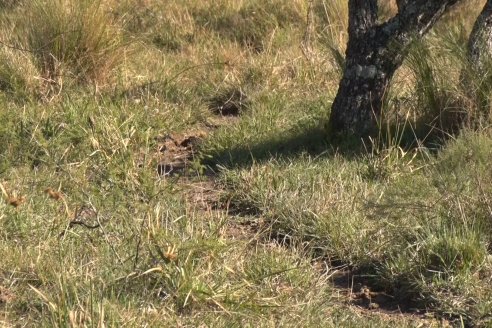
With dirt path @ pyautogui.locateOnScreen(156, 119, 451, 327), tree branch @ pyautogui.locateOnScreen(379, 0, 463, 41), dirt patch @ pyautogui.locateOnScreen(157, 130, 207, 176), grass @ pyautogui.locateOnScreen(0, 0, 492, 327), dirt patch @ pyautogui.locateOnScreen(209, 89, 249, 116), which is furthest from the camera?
dirt patch @ pyautogui.locateOnScreen(209, 89, 249, 116)

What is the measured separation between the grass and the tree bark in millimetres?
135

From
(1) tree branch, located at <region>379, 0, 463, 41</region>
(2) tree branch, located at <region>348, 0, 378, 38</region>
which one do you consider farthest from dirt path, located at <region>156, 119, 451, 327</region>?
(1) tree branch, located at <region>379, 0, 463, 41</region>

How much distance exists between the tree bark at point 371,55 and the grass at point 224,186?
14 centimetres

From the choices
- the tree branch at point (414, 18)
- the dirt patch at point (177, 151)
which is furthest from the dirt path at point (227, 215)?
the tree branch at point (414, 18)

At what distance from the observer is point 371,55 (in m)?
5.58

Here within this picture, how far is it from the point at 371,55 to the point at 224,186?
3.95 feet

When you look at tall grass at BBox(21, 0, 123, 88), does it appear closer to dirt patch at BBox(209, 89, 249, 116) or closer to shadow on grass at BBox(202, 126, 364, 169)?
dirt patch at BBox(209, 89, 249, 116)

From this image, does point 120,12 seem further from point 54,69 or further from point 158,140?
point 158,140

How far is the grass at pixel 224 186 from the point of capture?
3760 millimetres

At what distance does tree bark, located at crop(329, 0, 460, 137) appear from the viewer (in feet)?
18.0

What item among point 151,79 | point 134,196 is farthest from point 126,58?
point 134,196

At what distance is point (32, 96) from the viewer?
628 centimetres

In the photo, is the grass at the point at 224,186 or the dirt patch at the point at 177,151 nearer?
the grass at the point at 224,186

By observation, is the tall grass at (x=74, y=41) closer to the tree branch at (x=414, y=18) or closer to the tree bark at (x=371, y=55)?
the tree bark at (x=371, y=55)
